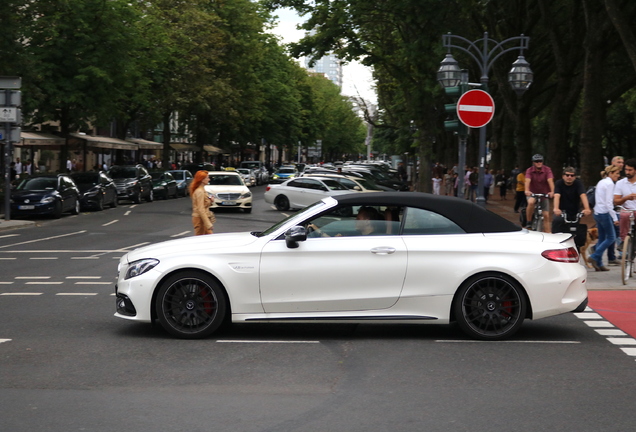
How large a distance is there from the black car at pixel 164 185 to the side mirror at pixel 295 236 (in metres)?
39.4

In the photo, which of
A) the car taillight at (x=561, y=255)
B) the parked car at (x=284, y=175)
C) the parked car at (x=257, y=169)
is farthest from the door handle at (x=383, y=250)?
the parked car at (x=257, y=169)

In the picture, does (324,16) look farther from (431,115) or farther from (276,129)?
(276,129)

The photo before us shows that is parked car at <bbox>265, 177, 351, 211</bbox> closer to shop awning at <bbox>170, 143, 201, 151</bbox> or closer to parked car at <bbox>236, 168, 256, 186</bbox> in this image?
parked car at <bbox>236, 168, 256, 186</bbox>

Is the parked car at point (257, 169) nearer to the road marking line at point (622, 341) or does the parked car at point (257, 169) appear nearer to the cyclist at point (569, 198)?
the cyclist at point (569, 198)

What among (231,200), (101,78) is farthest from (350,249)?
(101,78)

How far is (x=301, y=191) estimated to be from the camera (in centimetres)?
3775

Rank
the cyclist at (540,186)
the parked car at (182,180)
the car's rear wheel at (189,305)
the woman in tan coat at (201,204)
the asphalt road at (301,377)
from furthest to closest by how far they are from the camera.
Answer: the parked car at (182,180) < the cyclist at (540,186) < the woman in tan coat at (201,204) < the car's rear wheel at (189,305) < the asphalt road at (301,377)

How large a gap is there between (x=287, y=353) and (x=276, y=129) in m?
77.0

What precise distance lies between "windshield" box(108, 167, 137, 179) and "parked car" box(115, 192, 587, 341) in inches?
1391

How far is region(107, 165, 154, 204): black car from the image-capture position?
42438 millimetres

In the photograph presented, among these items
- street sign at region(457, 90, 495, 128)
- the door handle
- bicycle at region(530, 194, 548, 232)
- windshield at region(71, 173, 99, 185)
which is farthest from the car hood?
windshield at region(71, 173, 99, 185)

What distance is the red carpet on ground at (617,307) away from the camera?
10406 millimetres

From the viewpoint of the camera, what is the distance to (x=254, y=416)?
621cm

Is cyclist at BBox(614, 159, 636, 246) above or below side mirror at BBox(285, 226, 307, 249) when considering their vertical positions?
above
